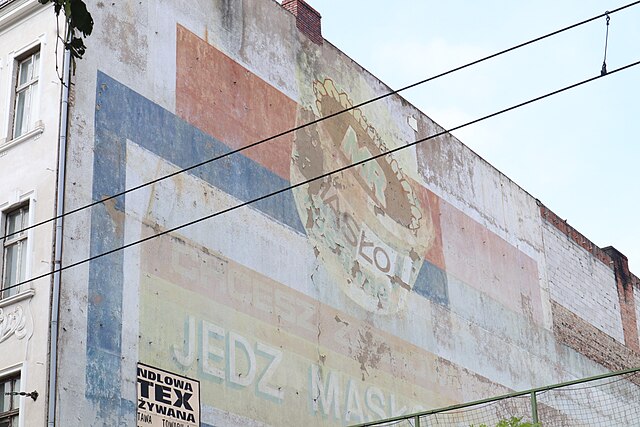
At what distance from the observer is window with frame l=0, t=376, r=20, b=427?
18984 millimetres

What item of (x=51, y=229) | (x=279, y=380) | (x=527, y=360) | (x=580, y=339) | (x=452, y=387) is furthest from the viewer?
(x=580, y=339)

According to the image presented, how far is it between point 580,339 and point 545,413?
4.38 m

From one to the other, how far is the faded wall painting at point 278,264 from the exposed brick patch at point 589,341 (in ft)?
13.8

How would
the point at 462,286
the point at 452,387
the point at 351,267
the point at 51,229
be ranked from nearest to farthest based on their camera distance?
the point at 51,229 < the point at 351,267 < the point at 452,387 < the point at 462,286

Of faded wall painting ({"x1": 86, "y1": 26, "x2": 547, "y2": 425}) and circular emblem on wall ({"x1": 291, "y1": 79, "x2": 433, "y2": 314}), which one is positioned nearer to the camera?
faded wall painting ({"x1": 86, "y1": 26, "x2": 547, "y2": 425})

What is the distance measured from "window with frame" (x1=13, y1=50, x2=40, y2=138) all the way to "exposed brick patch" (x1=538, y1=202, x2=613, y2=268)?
19.6 metres

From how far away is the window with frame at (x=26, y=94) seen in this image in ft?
70.5

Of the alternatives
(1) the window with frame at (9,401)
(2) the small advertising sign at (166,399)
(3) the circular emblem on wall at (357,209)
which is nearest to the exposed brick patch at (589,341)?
(3) the circular emblem on wall at (357,209)

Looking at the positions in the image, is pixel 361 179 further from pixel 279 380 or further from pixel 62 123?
pixel 62 123

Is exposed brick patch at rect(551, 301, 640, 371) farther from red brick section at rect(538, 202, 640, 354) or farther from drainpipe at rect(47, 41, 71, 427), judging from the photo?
drainpipe at rect(47, 41, 71, 427)

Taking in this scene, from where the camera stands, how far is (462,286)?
3106 cm

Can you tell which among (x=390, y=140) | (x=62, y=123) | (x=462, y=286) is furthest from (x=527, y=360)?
(x=62, y=123)

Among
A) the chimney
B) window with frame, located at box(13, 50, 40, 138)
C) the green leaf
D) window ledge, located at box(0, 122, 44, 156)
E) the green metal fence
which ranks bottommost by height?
the green leaf

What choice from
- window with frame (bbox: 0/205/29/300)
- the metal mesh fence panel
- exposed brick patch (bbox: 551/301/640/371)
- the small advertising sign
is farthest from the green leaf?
exposed brick patch (bbox: 551/301/640/371)
